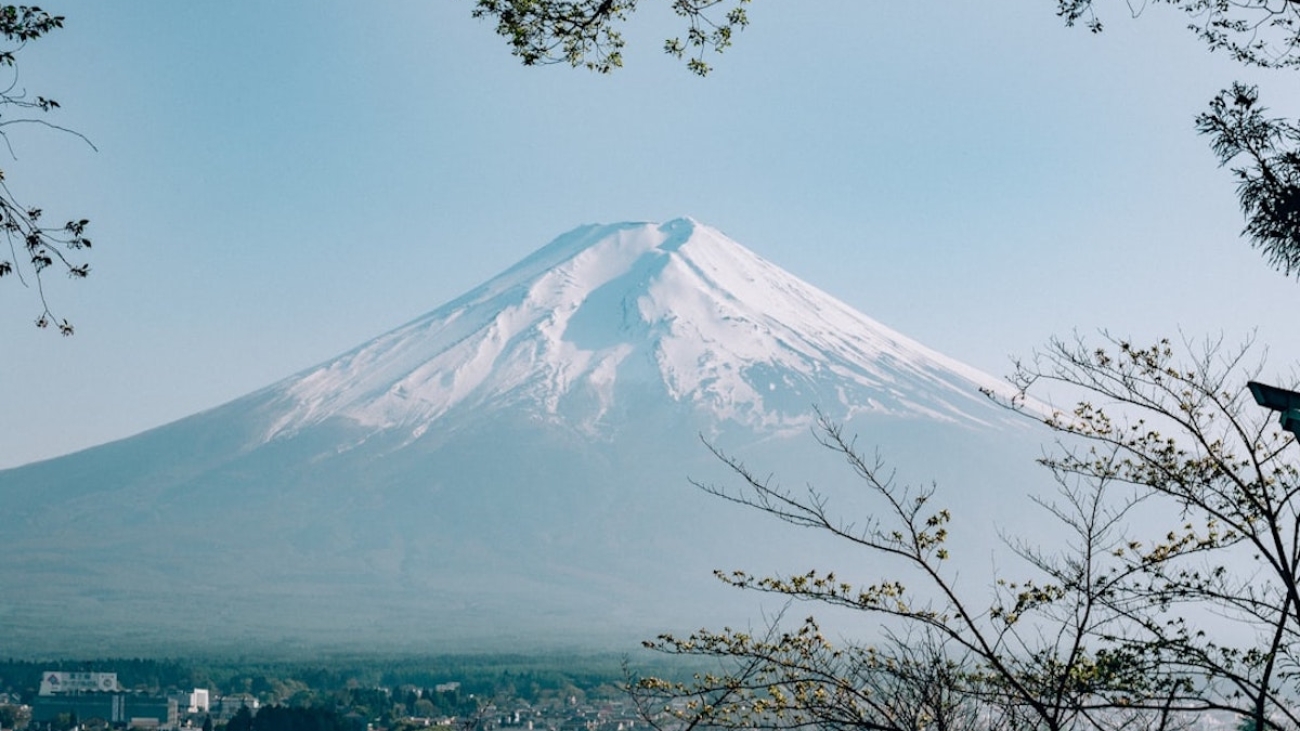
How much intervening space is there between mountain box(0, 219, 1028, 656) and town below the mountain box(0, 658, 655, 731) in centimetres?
1890

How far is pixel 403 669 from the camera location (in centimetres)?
6281

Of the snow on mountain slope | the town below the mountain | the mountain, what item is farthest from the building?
the snow on mountain slope

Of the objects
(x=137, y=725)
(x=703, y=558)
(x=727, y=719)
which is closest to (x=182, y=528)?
(x=703, y=558)

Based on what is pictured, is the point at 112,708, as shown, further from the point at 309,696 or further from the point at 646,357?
the point at 646,357

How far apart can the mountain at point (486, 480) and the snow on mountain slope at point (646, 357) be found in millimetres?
229

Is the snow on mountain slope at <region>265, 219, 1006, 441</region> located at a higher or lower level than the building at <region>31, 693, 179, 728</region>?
higher

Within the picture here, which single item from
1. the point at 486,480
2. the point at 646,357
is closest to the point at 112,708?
the point at 486,480

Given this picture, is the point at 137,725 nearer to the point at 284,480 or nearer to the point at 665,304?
the point at 284,480

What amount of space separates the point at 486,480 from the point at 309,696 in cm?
4805

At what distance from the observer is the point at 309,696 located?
4725 cm

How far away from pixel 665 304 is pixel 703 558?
28.6 meters

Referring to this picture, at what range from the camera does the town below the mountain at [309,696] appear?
33156 mm

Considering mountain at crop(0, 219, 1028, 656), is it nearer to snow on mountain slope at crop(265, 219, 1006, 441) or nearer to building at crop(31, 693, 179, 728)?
snow on mountain slope at crop(265, 219, 1006, 441)

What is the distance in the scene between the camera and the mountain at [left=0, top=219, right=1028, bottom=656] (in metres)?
86.6
